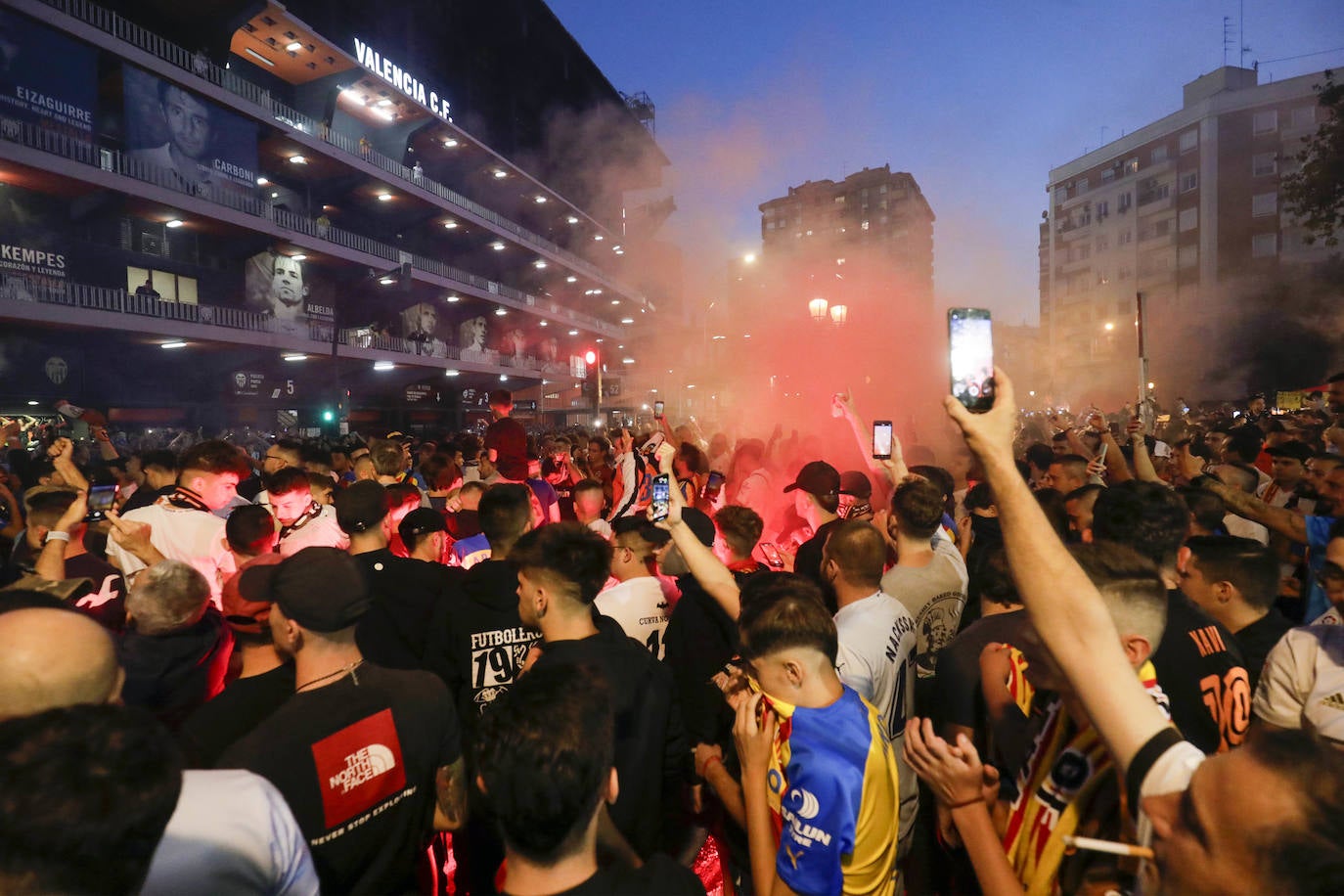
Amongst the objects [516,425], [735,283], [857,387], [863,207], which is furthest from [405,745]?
[863,207]

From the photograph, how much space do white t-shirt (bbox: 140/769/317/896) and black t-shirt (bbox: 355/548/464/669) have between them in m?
1.57

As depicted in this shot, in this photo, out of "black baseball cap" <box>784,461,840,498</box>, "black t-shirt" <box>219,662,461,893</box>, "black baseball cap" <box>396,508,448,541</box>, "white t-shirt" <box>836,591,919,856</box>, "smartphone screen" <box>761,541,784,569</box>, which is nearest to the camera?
"black t-shirt" <box>219,662,461,893</box>

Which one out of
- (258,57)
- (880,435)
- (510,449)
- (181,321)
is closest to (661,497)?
(880,435)

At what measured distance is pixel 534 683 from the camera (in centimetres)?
151

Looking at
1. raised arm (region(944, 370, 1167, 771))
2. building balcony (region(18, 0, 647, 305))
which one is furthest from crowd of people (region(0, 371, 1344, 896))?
building balcony (region(18, 0, 647, 305))

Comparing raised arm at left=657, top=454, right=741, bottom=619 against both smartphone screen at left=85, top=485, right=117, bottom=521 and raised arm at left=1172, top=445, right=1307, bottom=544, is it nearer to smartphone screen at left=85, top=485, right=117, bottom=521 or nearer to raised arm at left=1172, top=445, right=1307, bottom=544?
raised arm at left=1172, top=445, right=1307, bottom=544

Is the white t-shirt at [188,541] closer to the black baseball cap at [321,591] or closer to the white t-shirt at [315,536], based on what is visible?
the white t-shirt at [315,536]

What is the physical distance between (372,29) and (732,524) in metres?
33.0

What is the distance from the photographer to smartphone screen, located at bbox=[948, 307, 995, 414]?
171 centimetres

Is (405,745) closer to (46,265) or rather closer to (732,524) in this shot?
(732,524)

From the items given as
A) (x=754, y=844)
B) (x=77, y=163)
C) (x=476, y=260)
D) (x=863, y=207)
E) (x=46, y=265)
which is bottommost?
(x=754, y=844)

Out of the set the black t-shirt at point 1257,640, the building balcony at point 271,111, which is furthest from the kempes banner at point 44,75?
the black t-shirt at point 1257,640

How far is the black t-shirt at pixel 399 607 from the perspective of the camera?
3248mm

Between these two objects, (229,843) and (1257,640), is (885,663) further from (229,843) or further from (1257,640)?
(229,843)
